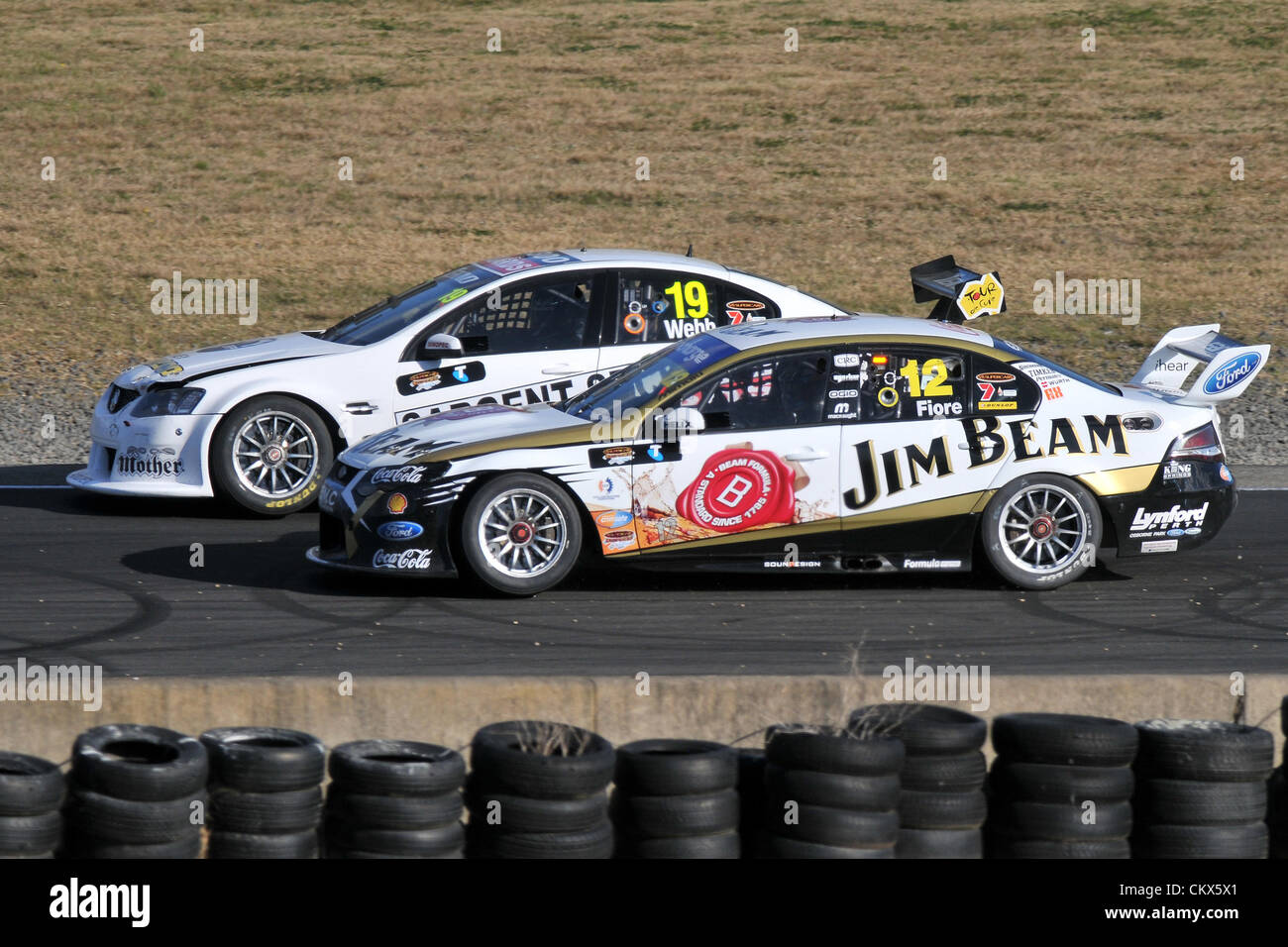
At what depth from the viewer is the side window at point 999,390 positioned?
8922 mm

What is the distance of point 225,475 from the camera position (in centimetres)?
1048

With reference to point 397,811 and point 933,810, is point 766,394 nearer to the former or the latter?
point 933,810

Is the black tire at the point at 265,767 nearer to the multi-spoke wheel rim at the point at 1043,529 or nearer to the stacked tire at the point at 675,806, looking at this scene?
the stacked tire at the point at 675,806

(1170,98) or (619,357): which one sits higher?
(1170,98)

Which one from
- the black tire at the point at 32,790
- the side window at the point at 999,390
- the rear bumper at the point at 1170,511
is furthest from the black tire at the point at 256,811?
the rear bumper at the point at 1170,511

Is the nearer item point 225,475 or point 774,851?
point 774,851

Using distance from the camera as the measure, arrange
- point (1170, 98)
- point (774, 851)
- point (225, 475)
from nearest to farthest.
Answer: point (774, 851) → point (225, 475) → point (1170, 98)

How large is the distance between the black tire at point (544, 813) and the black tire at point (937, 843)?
3.34ft

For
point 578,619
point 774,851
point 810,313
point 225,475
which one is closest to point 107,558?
point 225,475

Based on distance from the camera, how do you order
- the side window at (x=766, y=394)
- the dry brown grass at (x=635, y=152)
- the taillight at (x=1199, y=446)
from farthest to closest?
the dry brown grass at (x=635, y=152)
the taillight at (x=1199, y=446)
the side window at (x=766, y=394)

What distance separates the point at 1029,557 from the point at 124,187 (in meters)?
18.0

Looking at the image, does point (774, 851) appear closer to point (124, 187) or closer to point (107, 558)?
point (107, 558)

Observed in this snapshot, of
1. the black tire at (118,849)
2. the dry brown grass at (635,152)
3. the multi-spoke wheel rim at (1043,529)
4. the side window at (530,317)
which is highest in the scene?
the dry brown grass at (635,152)

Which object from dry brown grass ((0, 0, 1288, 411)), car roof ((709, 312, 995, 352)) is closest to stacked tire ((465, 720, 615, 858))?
→ car roof ((709, 312, 995, 352))
